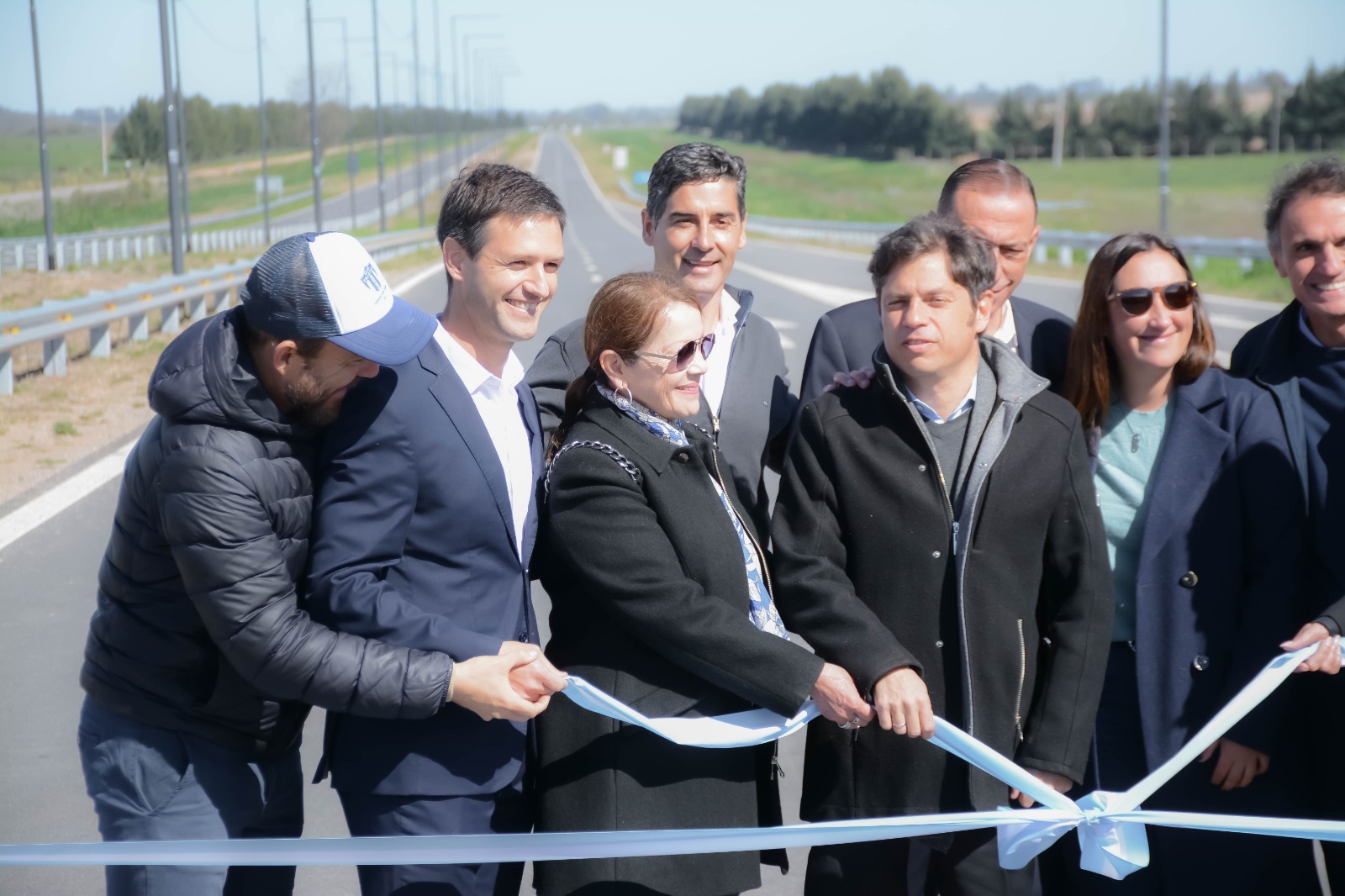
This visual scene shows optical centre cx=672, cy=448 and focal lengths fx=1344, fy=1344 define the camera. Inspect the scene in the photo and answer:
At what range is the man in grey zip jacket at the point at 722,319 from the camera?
3.72 m

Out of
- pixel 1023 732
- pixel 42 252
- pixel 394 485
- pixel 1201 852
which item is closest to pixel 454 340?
pixel 394 485

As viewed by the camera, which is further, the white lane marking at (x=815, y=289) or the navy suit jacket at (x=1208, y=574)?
the white lane marking at (x=815, y=289)

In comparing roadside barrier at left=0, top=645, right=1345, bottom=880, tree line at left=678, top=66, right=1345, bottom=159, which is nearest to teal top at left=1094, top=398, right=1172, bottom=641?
roadside barrier at left=0, top=645, right=1345, bottom=880

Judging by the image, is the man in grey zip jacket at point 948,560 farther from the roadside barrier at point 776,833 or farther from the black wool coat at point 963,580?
the roadside barrier at point 776,833

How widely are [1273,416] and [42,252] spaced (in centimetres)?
3781

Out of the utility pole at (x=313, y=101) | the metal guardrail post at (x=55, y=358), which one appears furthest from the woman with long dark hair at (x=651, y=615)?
Answer: the utility pole at (x=313, y=101)

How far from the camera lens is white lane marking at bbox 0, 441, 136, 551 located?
27.5ft

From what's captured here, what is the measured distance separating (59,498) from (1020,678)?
783cm

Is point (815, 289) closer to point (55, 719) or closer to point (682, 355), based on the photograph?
point (55, 719)

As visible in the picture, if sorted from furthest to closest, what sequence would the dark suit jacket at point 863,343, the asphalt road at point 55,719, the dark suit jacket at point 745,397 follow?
the asphalt road at point 55,719 < the dark suit jacket at point 863,343 < the dark suit jacket at point 745,397

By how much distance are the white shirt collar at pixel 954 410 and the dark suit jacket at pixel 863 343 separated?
649mm

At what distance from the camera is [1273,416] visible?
3350 mm

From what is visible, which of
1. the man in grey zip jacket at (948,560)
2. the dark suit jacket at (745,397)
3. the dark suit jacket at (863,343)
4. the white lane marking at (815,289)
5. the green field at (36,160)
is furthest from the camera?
the green field at (36,160)

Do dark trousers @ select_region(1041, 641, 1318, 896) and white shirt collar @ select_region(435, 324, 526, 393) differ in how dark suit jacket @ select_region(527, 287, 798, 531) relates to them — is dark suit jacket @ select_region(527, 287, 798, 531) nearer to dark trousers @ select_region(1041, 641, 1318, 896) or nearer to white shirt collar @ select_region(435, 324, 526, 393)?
white shirt collar @ select_region(435, 324, 526, 393)
